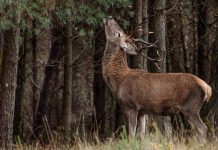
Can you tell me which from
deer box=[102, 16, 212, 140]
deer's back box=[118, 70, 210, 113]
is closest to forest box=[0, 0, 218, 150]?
deer box=[102, 16, 212, 140]

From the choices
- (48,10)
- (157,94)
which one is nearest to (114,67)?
(157,94)

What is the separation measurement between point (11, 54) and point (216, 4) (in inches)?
356

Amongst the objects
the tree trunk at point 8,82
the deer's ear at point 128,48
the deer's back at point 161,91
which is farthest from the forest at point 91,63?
the deer's back at point 161,91

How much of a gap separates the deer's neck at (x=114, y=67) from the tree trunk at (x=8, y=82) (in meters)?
1.84

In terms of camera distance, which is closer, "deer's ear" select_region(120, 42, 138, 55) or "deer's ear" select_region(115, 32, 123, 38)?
"deer's ear" select_region(120, 42, 138, 55)

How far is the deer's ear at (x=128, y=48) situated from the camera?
1470 centimetres

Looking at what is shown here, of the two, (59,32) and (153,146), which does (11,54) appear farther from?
(59,32)

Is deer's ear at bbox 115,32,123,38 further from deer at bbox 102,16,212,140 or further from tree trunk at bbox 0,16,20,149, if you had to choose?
tree trunk at bbox 0,16,20,149

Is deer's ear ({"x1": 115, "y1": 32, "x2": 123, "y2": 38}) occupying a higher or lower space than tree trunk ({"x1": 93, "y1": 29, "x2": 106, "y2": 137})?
higher

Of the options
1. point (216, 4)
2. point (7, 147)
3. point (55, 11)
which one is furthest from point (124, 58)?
point (216, 4)

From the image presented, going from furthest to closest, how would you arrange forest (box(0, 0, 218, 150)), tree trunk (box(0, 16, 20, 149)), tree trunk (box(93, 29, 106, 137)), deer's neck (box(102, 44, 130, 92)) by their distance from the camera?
1. tree trunk (box(93, 29, 106, 137))
2. forest (box(0, 0, 218, 150))
3. tree trunk (box(0, 16, 20, 149))
4. deer's neck (box(102, 44, 130, 92))

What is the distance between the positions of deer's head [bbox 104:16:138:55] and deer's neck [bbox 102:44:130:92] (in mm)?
113

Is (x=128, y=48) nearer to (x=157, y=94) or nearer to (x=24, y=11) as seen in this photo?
(x=157, y=94)

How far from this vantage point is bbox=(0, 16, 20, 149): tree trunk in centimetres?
1484
